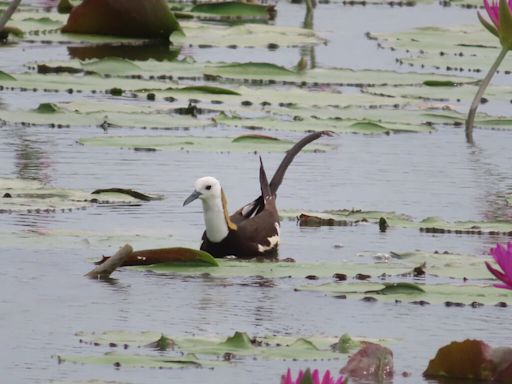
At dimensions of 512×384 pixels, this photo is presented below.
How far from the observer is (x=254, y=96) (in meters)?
11.4

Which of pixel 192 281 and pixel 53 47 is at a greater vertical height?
pixel 192 281

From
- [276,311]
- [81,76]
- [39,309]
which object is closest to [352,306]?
[276,311]

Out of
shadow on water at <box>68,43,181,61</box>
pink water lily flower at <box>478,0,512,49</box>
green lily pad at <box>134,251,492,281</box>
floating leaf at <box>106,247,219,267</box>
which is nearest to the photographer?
green lily pad at <box>134,251,492,281</box>

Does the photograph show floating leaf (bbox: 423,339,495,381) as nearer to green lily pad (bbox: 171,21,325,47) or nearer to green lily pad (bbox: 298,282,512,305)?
green lily pad (bbox: 298,282,512,305)

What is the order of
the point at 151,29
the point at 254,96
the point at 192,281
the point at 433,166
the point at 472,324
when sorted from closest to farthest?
the point at 472,324 < the point at 192,281 < the point at 433,166 < the point at 254,96 < the point at 151,29

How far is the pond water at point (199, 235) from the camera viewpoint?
5.80 meters

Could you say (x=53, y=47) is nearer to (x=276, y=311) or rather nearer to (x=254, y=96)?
(x=254, y=96)

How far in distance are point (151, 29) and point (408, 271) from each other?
8.29 m

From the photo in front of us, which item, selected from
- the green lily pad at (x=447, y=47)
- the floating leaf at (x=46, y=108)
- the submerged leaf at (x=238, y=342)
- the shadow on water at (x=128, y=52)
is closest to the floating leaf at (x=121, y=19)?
the shadow on water at (x=128, y=52)

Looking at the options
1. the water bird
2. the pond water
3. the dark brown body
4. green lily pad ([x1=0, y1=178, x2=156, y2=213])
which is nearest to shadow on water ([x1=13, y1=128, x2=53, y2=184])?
the pond water

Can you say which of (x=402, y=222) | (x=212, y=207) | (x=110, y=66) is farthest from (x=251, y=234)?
(x=110, y=66)

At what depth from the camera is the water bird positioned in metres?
7.10

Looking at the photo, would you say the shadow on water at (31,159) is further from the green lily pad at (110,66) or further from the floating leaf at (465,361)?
the floating leaf at (465,361)

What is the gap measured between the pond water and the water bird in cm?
11
